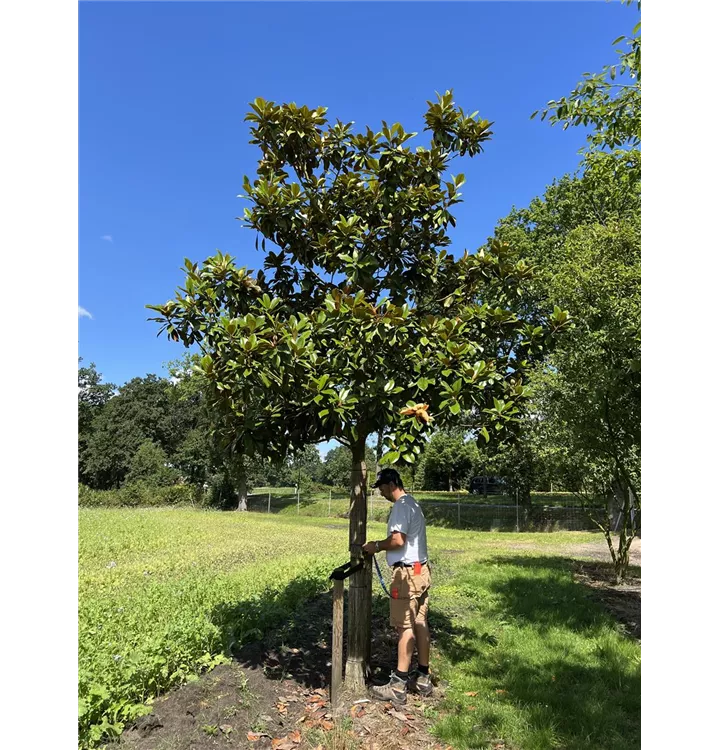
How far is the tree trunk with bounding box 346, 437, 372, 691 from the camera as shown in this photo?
462 centimetres

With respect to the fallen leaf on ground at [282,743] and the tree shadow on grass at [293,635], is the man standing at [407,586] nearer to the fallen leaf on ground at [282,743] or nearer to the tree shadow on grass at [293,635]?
the tree shadow on grass at [293,635]

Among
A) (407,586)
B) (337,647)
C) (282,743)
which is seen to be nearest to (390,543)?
(407,586)

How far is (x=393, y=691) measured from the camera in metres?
4.39

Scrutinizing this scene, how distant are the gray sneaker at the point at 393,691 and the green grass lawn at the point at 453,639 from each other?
1.28 feet

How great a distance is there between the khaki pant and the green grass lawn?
2.44 feet

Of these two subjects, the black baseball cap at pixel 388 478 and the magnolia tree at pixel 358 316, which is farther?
the black baseball cap at pixel 388 478

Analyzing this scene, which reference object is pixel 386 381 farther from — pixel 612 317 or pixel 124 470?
pixel 124 470

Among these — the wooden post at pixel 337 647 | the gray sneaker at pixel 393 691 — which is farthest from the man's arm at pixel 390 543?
the gray sneaker at pixel 393 691

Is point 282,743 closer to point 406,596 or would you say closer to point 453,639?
point 406,596

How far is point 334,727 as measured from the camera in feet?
13.0

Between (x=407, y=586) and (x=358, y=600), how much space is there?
497 mm

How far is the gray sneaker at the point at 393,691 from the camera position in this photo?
437cm
